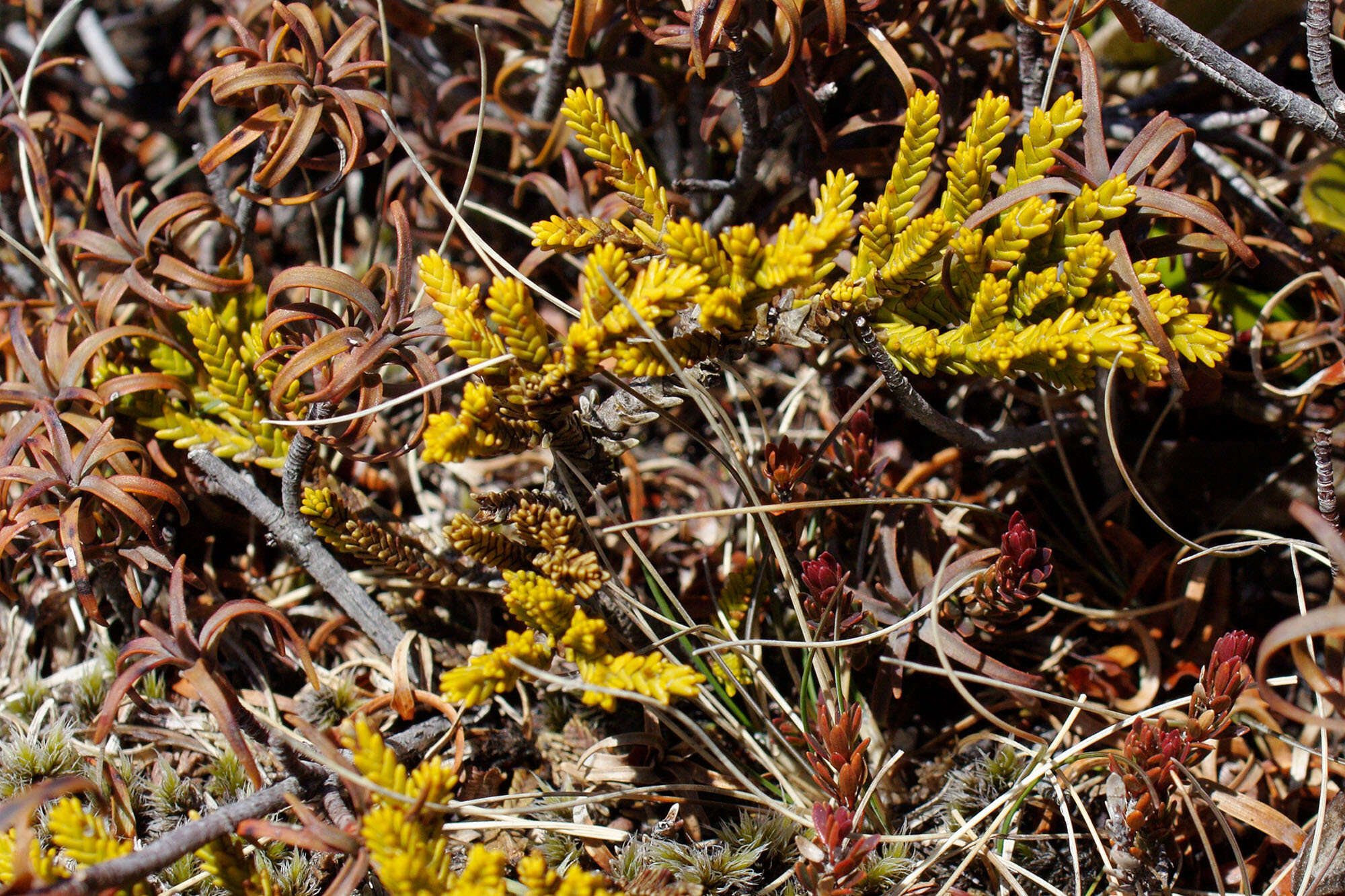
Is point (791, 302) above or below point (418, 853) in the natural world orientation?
above

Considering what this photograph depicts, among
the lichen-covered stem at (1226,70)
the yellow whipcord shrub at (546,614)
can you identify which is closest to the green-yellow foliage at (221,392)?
the yellow whipcord shrub at (546,614)

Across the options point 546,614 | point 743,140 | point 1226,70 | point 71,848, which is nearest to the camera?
point 71,848

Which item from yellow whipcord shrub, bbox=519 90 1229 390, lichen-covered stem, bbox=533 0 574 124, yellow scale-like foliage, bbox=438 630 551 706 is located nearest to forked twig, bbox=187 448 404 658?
yellow scale-like foliage, bbox=438 630 551 706

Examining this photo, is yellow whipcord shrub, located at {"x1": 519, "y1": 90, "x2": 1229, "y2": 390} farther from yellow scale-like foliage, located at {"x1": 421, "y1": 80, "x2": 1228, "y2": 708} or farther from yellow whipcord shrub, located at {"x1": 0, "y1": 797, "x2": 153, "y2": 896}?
yellow whipcord shrub, located at {"x1": 0, "y1": 797, "x2": 153, "y2": 896}

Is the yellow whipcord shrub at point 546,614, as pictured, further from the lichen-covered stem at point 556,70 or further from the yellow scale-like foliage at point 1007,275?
the lichen-covered stem at point 556,70

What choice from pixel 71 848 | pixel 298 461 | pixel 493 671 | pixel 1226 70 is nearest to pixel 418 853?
pixel 493 671

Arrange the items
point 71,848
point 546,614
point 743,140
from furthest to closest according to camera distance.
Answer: point 743,140, point 546,614, point 71,848

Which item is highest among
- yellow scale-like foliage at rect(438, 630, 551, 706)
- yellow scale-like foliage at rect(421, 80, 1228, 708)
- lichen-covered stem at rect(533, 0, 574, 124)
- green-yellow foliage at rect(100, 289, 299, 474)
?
lichen-covered stem at rect(533, 0, 574, 124)

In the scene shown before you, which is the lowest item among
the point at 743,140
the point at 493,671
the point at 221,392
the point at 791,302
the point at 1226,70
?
the point at 493,671

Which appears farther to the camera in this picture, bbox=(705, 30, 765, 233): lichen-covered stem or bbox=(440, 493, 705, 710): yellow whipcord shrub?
bbox=(705, 30, 765, 233): lichen-covered stem

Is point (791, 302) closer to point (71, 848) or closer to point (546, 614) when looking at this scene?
point (546, 614)

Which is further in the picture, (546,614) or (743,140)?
(743,140)

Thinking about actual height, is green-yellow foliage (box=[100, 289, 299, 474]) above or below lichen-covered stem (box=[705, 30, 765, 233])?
below
